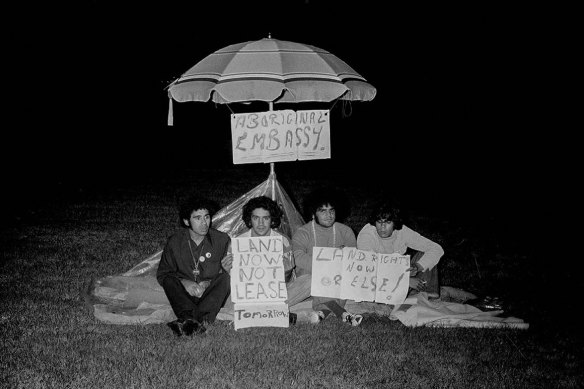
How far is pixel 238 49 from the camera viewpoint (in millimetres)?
6047

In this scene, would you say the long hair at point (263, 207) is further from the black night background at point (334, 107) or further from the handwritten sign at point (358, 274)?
the black night background at point (334, 107)

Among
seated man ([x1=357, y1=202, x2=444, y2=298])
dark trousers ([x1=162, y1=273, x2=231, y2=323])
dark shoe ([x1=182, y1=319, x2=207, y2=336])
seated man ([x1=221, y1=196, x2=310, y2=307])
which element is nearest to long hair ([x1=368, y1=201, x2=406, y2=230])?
seated man ([x1=357, y1=202, x2=444, y2=298])

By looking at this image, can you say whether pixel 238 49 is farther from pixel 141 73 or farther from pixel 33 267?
pixel 141 73

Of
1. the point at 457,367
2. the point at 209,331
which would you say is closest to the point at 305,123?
the point at 209,331

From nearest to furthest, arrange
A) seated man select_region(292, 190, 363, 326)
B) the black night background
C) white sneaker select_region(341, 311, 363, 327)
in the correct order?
1. white sneaker select_region(341, 311, 363, 327)
2. seated man select_region(292, 190, 363, 326)
3. the black night background

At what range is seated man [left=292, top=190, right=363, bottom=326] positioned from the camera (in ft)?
18.8

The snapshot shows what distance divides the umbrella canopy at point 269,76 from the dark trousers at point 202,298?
174cm

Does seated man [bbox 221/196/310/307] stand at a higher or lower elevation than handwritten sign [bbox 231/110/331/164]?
lower

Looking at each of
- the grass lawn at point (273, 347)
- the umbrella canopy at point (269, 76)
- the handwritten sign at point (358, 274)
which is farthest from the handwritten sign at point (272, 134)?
the grass lawn at point (273, 347)

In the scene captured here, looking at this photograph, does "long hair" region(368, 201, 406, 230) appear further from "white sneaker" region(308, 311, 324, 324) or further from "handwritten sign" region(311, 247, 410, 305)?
"white sneaker" region(308, 311, 324, 324)

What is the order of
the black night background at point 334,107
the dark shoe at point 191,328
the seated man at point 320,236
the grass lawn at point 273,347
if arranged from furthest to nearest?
the black night background at point 334,107
the seated man at point 320,236
the dark shoe at point 191,328
the grass lawn at point 273,347

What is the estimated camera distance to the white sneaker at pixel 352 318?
17.6ft

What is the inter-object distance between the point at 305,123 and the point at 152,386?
294 centimetres

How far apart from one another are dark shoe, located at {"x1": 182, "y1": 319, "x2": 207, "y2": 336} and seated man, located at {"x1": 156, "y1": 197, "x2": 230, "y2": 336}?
156 millimetres
